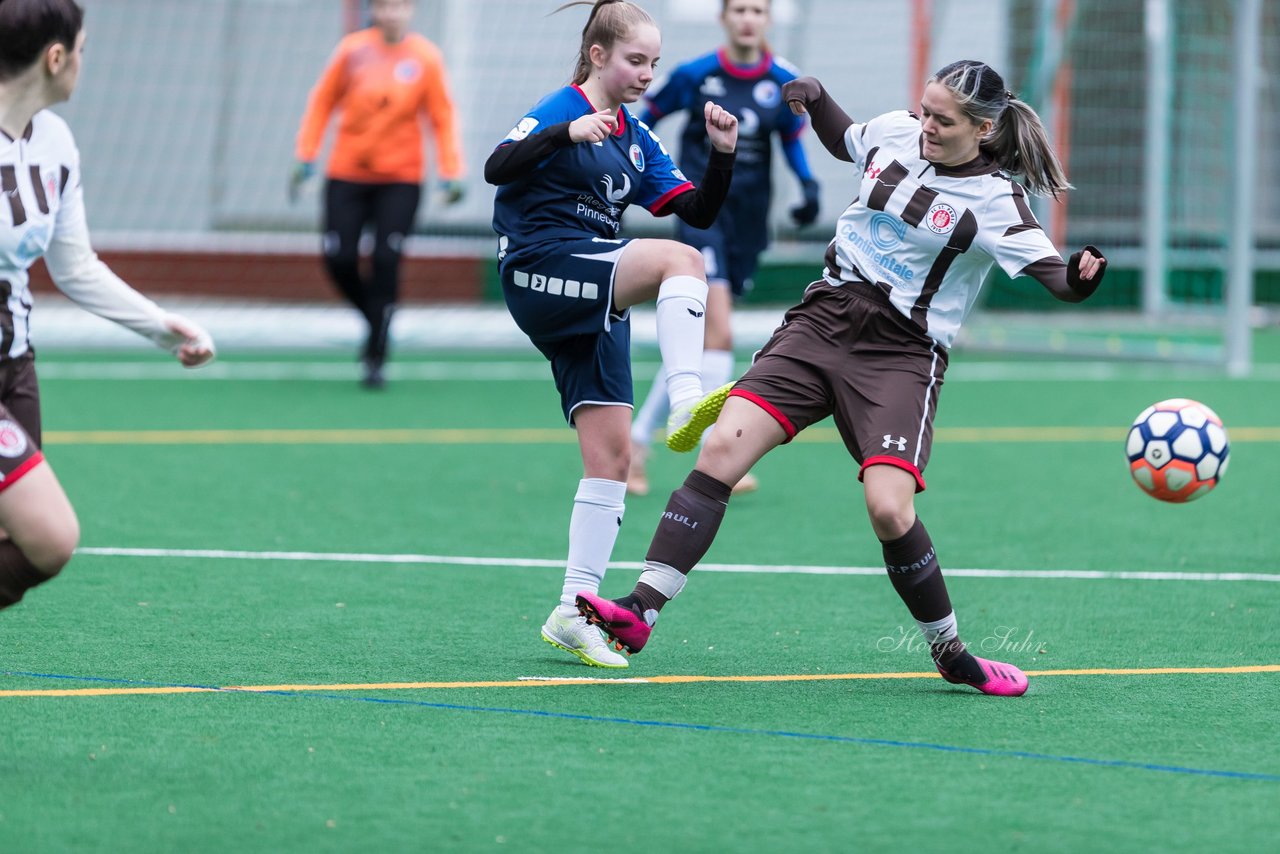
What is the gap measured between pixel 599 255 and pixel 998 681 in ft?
4.74

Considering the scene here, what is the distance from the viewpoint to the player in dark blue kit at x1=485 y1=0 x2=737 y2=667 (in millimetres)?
4695

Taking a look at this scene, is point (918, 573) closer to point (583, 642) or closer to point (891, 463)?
point (891, 463)

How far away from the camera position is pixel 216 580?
6.00 meters

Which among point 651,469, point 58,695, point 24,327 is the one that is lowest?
point 651,469

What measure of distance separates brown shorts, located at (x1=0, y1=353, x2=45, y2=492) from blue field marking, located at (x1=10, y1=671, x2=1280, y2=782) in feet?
2.54

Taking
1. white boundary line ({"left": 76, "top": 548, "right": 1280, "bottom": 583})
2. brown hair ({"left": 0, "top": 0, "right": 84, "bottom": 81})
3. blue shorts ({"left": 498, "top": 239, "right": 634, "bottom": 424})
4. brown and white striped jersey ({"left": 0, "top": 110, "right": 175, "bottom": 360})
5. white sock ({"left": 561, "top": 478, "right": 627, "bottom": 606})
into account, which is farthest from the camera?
white boundary line ({"left": 76, "top": 548, "right": 1280, "bottom": 583})

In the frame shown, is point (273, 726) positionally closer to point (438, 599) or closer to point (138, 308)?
point (138, 308)

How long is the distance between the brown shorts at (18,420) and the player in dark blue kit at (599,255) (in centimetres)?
126

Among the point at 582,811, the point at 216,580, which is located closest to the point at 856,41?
the point at 216,580

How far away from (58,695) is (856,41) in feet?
38.0

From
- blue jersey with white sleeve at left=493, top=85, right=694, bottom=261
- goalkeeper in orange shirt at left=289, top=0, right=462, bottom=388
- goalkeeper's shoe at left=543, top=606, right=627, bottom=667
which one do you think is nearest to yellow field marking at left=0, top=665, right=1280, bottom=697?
goalkeeper's shoe at left=543, top=606, right=627, bottom=667

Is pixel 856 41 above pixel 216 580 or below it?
above

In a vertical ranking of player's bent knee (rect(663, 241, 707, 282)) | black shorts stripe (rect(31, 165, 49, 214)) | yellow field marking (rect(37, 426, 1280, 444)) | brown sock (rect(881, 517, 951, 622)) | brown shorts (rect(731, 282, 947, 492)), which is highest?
black shorts stripe (rect(31, 165, 49, 214))

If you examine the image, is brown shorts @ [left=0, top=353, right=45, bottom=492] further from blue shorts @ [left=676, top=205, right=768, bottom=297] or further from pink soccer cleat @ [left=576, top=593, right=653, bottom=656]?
blue shorts @ [left=676, top=205, right=768, bottom=297]
